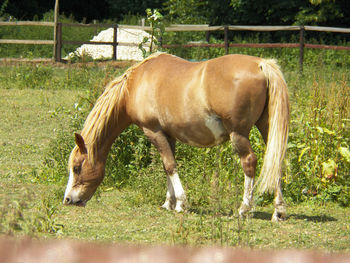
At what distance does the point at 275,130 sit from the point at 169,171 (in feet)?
3.96

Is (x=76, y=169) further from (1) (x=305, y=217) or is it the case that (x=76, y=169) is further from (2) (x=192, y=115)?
(1) (x=305, y=217)

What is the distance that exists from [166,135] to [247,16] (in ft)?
68.8

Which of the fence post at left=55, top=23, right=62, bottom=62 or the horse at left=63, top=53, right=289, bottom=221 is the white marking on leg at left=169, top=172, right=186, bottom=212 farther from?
the fence post at left=55, top=23, right=62, bottom=62

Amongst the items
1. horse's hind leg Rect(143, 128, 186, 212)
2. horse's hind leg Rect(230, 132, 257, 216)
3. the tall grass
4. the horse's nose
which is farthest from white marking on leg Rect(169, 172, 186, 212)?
the horse's nose

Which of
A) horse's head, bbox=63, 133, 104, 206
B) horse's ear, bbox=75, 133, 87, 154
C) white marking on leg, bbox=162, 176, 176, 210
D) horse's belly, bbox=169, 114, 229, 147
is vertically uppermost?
horse's belly, bbox=169, 114, 229, 147

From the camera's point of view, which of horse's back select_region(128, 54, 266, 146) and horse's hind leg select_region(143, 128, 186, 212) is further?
horse's hind leg select_region(143, 128, 186, 212)

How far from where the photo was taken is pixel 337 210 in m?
5.46

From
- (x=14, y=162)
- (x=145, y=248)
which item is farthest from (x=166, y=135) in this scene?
(x=145, y=248)

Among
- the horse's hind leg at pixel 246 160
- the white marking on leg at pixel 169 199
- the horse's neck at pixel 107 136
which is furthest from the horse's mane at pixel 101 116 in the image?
the horse's hind leg at pixel 246 160

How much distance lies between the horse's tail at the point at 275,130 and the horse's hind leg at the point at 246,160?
8.2 inches

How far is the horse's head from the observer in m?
5.30

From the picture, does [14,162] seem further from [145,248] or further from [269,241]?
[145,248]

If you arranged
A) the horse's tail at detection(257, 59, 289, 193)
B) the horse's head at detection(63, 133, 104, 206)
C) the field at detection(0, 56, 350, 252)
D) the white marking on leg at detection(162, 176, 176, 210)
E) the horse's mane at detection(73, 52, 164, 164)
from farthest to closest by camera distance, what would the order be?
the white marking on leg at detection(162, 176, 176, 210) < the horse's mane at detection(73, 52, 164, 164) < the horse's head at detection(63, 133, 104, 206) < the horse's tail at detection(257, 59, 289, 193) < the field at detection(0, 56, 350, 252)

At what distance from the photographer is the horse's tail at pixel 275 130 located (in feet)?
15.8
